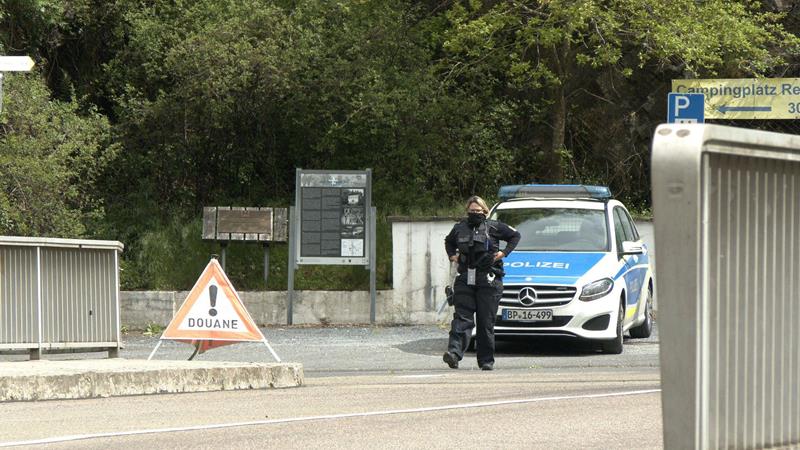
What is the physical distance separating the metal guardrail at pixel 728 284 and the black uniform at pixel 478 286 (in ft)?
30.5

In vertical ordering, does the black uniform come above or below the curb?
above

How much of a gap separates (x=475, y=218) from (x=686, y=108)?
3459 millimetres

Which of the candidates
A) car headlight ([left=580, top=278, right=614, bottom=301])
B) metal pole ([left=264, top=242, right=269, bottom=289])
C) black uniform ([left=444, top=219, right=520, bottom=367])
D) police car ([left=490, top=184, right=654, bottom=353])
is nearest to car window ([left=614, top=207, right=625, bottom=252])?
police car ([left=490, top=184, right=654, bottom=353])

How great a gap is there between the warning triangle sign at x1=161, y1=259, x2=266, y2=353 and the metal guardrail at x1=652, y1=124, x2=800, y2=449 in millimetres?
8683

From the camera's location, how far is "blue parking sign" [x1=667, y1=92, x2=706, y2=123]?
1623cm

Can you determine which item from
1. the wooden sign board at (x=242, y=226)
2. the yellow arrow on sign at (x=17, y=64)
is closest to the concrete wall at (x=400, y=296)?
the wooden sign board at (x=242, y=226)

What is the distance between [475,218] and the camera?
47.2 feet

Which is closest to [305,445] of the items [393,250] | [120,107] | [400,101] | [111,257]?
[111,257]

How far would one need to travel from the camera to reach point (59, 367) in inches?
465

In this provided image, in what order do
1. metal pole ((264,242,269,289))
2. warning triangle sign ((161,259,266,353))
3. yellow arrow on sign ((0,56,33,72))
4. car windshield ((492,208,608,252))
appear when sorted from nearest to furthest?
yellow arrow on sign ((0,56,33,72))
warning triangle sign ((161,259,266,353))
car windshield ((492,208,608,252))
metal pole ((264,242,269,289))

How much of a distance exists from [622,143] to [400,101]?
5470mm

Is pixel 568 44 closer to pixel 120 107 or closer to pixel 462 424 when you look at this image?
pixel 120 107

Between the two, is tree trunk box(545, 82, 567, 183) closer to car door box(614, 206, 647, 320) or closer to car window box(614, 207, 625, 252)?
car door box(614, 206, 647, 320)

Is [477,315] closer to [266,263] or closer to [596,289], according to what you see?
[596,289]
